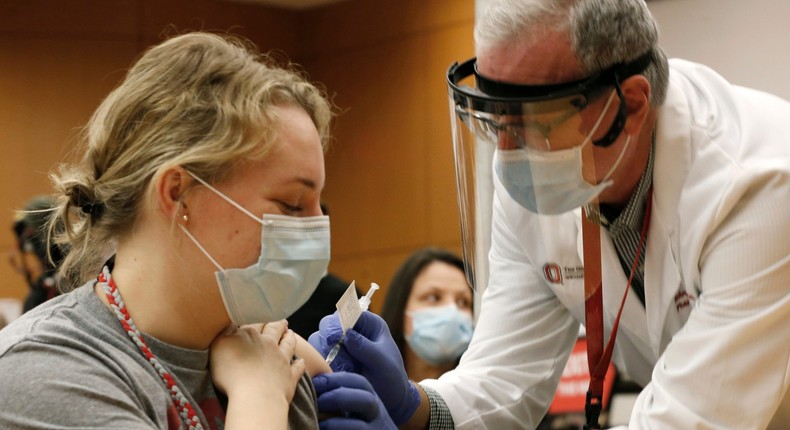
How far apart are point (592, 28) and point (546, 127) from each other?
199 mm

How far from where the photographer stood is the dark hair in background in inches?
139

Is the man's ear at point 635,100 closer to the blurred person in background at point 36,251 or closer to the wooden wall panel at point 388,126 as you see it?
the blurred person in background at point 36,251

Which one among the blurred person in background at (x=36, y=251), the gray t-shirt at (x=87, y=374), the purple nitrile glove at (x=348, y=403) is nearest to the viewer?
the gray t-shirt at (x=87, y=374)

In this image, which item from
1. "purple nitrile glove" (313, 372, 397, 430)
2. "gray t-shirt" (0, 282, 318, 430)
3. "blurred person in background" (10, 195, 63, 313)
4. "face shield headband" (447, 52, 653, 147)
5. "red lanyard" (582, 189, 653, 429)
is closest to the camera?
"gray t-shirt" (0, 282, 318, 430)

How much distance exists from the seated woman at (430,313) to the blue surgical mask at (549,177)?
160 centimetres

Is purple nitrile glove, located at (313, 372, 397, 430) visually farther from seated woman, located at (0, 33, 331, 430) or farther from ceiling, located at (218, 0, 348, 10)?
ceiling, located at (218, 0, 348, 10)

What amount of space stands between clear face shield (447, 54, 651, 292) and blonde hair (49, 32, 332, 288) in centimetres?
40

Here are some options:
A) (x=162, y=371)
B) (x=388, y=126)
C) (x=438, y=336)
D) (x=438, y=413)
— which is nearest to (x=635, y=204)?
(x=438, y=413)

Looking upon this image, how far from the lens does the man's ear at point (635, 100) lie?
1.86 meters

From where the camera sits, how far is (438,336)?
3.47 m

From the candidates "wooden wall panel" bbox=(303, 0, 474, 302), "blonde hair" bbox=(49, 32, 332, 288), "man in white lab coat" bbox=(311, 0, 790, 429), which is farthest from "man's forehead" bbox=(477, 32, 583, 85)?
"wooden wall panel" bbox=(303, 0, 474, 302)

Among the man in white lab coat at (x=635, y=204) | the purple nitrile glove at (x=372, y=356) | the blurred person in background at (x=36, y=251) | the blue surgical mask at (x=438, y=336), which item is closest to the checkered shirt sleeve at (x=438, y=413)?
the man in white lab coat at (x=635, y=204)

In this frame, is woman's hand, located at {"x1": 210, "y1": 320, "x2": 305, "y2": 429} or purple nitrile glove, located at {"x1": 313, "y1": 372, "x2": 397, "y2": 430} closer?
woman's hand, located at {"x1": 210, "y1": 320, "x2": 305, "y2": 429}

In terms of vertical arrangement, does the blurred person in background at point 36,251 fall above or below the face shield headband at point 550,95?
below
